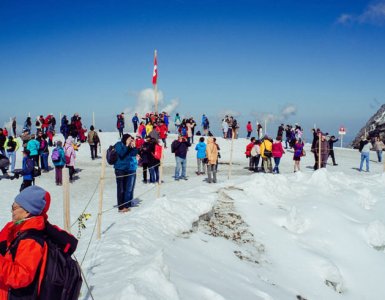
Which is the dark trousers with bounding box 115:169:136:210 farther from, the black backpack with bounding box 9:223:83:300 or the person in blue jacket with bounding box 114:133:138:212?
the black backpack with bounding box 9:223:83:300

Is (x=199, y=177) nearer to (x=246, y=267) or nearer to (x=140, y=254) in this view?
(x=246, y=267)

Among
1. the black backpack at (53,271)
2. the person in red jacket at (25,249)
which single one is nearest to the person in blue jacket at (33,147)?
the person in red jacket at (25,249)

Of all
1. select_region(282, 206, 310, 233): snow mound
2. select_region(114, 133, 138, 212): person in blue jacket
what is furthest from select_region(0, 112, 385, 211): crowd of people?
select_region(282, 206, 310, 233): snow mound

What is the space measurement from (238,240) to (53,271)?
23.2 feet

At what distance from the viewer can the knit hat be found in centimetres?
311

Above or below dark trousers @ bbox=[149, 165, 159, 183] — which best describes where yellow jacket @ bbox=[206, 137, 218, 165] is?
above

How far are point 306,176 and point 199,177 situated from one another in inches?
194

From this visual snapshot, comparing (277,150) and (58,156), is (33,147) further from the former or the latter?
(277,150)

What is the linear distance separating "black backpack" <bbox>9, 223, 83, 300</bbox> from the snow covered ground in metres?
1.46

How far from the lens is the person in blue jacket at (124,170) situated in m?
10.4

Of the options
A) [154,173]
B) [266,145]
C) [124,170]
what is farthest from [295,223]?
[266,145]

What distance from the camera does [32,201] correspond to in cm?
312

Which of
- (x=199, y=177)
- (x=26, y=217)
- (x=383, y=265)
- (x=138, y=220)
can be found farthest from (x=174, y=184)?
(x=26, y=217)

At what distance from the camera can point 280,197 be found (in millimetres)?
13648
